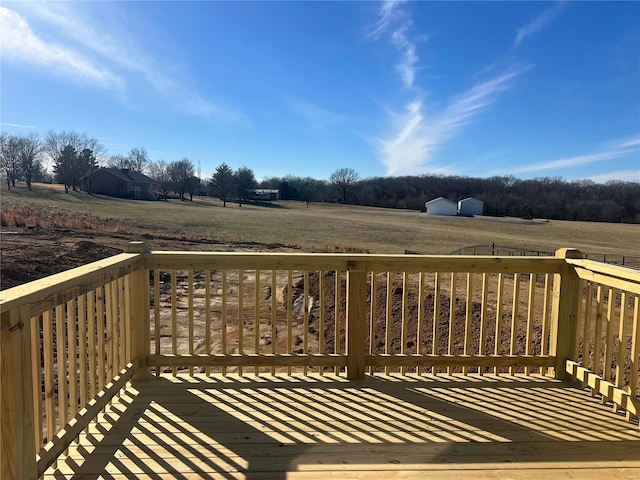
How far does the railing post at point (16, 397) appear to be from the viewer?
165 cm

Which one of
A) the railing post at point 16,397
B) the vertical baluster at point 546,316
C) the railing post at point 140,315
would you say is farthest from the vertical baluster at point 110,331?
the vertical baluster at point 546,316

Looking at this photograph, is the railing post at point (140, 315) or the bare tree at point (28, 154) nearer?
the railing post at point (140, 315)

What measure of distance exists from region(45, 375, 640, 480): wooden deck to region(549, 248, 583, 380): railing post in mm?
191

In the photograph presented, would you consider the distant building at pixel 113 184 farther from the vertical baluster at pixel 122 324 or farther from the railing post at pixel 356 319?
the railing post at pixel 356 319

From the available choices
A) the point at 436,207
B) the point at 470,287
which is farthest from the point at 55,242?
the point at 436,207

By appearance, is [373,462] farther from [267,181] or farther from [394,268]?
[267,181]

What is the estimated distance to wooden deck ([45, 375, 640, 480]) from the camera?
213cm

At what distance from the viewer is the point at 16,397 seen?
1.69 meters

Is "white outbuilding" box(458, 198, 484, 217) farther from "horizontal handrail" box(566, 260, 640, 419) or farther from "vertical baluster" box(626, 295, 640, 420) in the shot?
"vertical baluster" box(626, 295, 640, 420)

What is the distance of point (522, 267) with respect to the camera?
3.31 metres

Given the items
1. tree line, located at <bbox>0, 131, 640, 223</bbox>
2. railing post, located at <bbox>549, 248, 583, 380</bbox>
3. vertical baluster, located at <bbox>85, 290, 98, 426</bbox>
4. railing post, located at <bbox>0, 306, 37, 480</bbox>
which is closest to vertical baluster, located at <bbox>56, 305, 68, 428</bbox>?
vertical baluster, located at <bbox>85, 290, 98, 426</bbox>

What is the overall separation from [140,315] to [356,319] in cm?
162

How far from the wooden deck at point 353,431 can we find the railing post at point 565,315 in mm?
191

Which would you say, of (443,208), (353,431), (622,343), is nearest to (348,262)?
(353,431)
